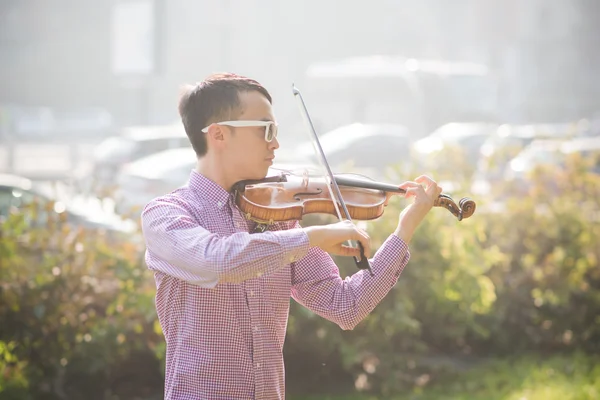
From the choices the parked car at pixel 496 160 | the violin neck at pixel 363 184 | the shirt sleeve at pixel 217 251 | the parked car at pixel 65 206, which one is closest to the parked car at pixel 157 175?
the parked car at pixel 65 206

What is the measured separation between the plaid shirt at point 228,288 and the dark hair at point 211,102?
11cm

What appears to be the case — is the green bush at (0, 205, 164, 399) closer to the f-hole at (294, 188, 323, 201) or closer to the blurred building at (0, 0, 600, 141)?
the f-hole at (294, 188, 323, 201)

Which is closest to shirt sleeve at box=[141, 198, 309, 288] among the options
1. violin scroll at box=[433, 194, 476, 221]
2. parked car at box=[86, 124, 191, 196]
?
violin scroll at box=[433, 194, 476, 221]

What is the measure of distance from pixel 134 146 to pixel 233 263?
11.1 meters

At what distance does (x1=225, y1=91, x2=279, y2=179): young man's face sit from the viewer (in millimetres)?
1931

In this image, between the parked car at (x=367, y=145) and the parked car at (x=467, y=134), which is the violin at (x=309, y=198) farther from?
the parked car at (x=467, y=134)

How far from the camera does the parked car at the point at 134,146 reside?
474 inches

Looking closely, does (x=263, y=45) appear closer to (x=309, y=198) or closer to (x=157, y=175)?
(x=157, y=175)

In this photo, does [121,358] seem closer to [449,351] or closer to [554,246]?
[449,351]

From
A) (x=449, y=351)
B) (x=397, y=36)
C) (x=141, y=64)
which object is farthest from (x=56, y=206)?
(x=397, y=36)

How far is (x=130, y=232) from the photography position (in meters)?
4.48

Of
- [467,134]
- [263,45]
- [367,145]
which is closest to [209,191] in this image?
[367,145]

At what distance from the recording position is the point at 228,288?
1.85 meters

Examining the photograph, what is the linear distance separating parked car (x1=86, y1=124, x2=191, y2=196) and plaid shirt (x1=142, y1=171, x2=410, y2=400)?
980 cm
